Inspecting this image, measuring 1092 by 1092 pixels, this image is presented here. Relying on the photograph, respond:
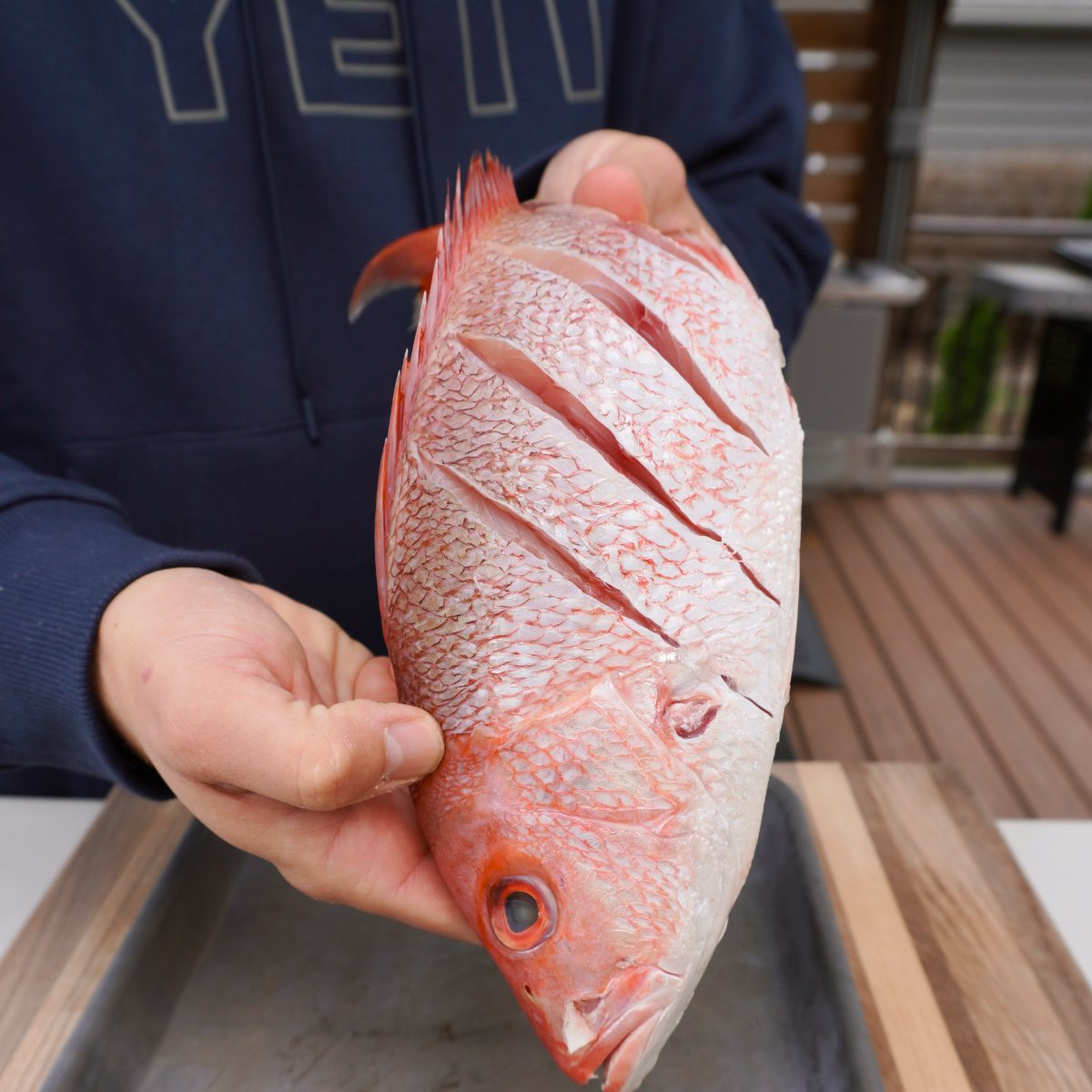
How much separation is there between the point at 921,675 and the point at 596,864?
7.44ft

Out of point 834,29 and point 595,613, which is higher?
point 834,29

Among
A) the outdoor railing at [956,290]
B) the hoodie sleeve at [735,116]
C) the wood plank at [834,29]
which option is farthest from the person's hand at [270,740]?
the outdoor railing at [956,290]

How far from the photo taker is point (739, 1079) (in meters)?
0.68

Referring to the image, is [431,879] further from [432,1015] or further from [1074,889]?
[1074,889]

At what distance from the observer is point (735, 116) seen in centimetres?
123

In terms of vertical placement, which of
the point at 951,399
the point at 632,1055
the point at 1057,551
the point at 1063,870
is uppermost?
the point at 632,1055

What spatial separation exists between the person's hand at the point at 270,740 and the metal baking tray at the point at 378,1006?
15cm

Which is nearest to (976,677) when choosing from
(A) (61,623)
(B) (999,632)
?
(B) (999,632)

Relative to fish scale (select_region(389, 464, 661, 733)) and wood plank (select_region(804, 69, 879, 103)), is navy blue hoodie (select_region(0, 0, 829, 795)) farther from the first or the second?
wood plank (select_region(804, 69, 879, 103))

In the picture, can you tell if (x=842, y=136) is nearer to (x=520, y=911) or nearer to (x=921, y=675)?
(x=921, y=675)

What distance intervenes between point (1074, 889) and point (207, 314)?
3.81ft

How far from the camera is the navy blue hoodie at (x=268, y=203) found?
0.99 m

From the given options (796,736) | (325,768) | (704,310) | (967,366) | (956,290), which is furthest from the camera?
(956,290)

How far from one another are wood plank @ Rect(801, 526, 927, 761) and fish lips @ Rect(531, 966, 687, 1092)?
72.6 inches
